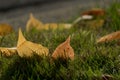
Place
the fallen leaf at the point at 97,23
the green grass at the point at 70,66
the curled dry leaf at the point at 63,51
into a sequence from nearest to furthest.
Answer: the green grass at the point at 70,66 → the curled dry leaf at the point at 63,51 → the fallen leaf at the point at 97,23

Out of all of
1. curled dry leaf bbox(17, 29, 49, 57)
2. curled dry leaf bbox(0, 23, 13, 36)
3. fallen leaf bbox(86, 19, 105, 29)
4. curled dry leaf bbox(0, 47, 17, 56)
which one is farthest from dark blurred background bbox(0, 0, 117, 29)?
curled dry leaf bbox(17, 29, 49, 57)

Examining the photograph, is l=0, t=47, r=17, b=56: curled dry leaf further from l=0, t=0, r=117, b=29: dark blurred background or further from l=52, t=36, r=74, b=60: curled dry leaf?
l=0, t=0, r=117, b=29: dark blurred background

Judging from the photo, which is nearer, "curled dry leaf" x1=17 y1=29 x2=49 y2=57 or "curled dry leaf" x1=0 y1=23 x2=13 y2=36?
"curled dry leaf" x1=17 y1=29 x2=49 y2=57

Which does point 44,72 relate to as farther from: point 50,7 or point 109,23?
point 50,7

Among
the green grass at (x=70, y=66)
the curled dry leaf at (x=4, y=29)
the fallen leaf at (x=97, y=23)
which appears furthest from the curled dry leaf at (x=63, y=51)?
the fallen leaf at (x=97, y=23)

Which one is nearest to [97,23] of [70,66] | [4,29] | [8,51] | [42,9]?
[4,29]

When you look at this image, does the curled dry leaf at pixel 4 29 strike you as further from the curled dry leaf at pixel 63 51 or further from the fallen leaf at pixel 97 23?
the curled dry leaf at pixel 63 51

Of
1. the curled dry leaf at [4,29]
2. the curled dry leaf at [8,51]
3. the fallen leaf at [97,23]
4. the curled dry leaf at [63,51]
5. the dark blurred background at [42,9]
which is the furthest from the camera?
the dark blurred background at [42,9]

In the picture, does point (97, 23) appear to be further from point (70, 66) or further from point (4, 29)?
point (70, 66)

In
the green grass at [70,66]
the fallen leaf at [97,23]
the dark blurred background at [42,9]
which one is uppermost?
the green grass at [70,66]
